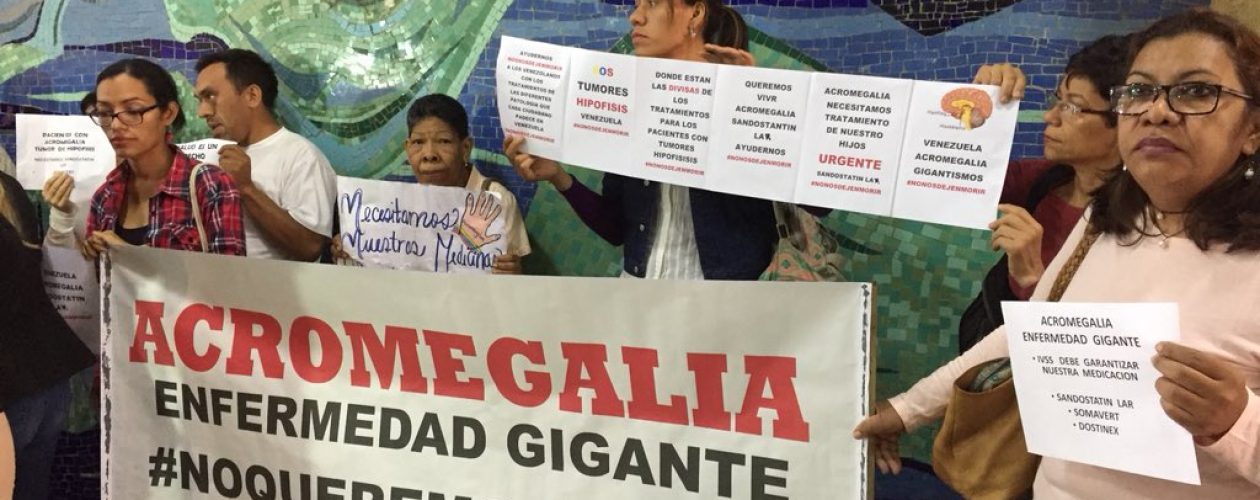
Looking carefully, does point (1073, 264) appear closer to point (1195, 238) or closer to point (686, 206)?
point (1195, 238)

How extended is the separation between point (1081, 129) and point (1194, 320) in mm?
933

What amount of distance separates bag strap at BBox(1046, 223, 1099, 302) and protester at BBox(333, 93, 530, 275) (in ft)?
6.25

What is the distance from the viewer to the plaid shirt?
330 cm

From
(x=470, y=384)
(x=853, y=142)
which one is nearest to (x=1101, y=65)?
(x=853, y=142)

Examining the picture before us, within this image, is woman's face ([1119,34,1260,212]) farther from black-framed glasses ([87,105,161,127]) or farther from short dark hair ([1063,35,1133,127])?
black-framed glasses ([87,105,161,127])

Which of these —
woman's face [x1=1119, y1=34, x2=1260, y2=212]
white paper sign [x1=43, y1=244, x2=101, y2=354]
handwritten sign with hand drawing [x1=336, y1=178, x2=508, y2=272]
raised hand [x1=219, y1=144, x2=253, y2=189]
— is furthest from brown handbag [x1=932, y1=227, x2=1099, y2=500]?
white paper sign [x1=43, y1=244, x2=101, y2=354]

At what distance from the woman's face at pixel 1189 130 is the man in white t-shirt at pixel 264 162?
8.64 ft

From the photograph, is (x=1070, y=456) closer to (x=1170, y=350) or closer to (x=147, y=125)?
(x=1170, y=350)

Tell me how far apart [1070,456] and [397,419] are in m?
1.57

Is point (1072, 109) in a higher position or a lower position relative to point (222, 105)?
higher

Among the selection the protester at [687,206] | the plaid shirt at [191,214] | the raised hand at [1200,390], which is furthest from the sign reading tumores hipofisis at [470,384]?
the raised hand at [1200,390]

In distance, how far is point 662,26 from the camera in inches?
116

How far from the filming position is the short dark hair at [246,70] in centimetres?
385

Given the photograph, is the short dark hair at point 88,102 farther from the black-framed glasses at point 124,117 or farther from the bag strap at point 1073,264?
the bag strap at point 1073,264
